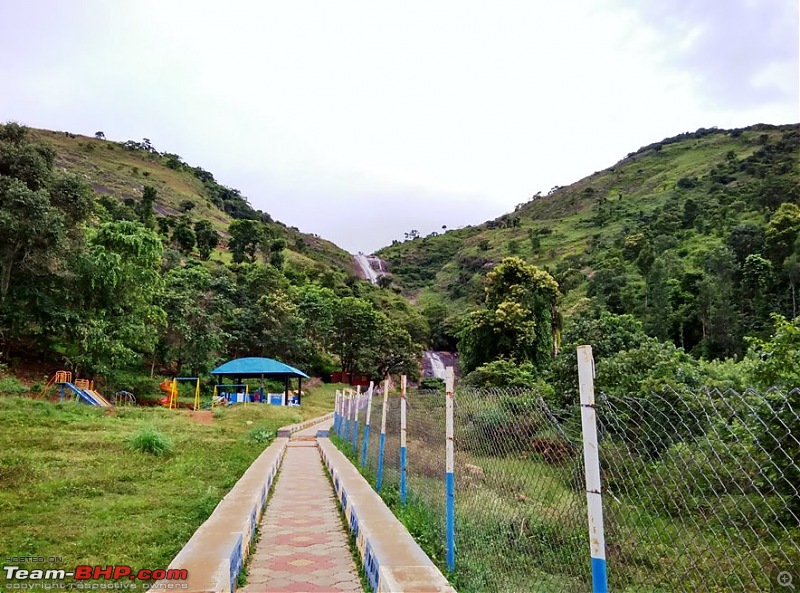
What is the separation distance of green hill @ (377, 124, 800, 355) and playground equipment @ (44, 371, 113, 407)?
30657mm

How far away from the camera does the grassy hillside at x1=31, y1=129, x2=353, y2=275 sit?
77.4 meters

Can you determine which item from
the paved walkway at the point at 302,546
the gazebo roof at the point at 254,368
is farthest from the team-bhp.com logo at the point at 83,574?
the gazebo roof at the point at 254,368

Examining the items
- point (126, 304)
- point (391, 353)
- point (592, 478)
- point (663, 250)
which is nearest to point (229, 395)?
point (126, 304)

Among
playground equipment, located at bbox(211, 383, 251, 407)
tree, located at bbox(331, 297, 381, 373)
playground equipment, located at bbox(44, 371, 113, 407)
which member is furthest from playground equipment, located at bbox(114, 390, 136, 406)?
tree, located at bbox(331, 297, 381, 373)

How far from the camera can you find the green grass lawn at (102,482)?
4.90 metres

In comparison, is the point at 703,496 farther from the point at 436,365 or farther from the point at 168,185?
the point at 168,185

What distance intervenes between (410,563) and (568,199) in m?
131

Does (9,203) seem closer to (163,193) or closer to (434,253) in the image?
(163,193)

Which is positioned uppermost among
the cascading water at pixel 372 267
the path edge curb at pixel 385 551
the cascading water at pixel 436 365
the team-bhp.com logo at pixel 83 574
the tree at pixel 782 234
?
the cascading water at pixel 372 267

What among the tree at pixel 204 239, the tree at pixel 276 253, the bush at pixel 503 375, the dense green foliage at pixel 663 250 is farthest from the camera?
the tree at pixel 276 253

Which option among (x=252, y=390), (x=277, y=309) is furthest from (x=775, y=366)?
(x=277, y=309)

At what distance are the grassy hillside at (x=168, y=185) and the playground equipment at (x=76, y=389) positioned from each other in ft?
141

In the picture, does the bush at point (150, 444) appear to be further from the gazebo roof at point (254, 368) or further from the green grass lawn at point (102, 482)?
the gazebo roof at point (254, 368)

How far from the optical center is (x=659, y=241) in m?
→ 59.1
